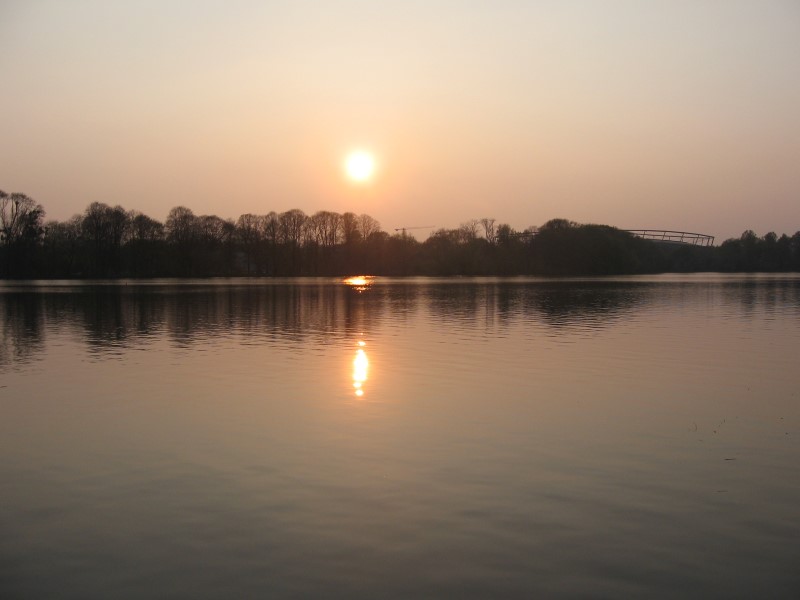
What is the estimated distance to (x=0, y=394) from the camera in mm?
16703

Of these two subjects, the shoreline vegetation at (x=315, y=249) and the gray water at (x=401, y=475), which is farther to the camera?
the shoreline vegetation at (x=315, y=249)

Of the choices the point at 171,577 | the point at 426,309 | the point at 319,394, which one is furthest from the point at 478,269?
the point at 171,577

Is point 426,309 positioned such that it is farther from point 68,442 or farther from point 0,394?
point 68,442

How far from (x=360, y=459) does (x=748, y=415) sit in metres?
7.98

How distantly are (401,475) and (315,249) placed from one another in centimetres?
13834

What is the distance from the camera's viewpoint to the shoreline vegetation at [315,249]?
118 meters

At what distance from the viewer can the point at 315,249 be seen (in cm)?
14688

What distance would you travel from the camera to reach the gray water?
7090mm

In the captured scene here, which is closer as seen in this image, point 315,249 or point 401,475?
point 401,475

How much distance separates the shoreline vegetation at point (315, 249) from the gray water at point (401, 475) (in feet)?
336

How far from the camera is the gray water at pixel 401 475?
7090 mm

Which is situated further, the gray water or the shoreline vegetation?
the shoreline vegetation

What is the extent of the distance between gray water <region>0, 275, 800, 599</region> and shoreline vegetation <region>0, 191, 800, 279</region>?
4027 inches

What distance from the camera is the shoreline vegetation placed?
11775 centimetres
